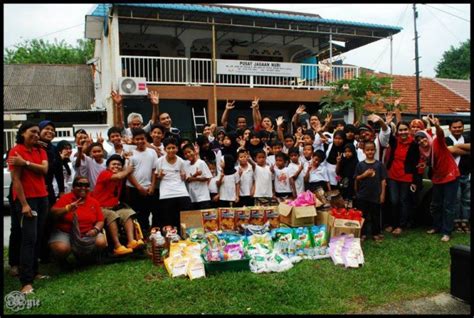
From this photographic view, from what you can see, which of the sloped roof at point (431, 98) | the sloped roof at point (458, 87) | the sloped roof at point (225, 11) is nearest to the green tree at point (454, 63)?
the sloped roof at point (458, 87)

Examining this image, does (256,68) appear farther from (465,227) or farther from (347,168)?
(465,227)

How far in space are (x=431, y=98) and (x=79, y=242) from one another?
18.7 m

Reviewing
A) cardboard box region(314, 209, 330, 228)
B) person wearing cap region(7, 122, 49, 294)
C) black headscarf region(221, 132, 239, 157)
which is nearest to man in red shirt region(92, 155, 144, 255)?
person wearing cap region(7, 122, 49, 294)

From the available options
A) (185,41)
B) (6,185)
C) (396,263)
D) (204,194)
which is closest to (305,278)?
(396,263)

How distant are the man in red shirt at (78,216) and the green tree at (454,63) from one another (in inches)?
1483

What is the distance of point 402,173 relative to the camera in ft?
19.3

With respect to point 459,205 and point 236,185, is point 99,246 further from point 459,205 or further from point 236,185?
point 459,205

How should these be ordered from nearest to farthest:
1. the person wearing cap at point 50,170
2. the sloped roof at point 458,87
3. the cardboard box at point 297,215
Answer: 1. the person wearing cap at point 50,170
2. the cardboard box at point 297,215
3. the sloped roof at point 458,87

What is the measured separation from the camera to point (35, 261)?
14.4ft

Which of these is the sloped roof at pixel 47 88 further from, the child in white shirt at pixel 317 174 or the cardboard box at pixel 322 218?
the cardboard box at pixel 322 218

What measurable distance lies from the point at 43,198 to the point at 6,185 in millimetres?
5960

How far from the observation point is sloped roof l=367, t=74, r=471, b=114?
18.3m

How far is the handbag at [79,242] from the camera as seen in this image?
460 centimetres

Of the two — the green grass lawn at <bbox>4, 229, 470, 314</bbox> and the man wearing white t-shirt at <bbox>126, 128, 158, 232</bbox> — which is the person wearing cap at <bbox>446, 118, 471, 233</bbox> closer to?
the green grass lawn at <bbox>4, 229, 470, 314</bbox>
